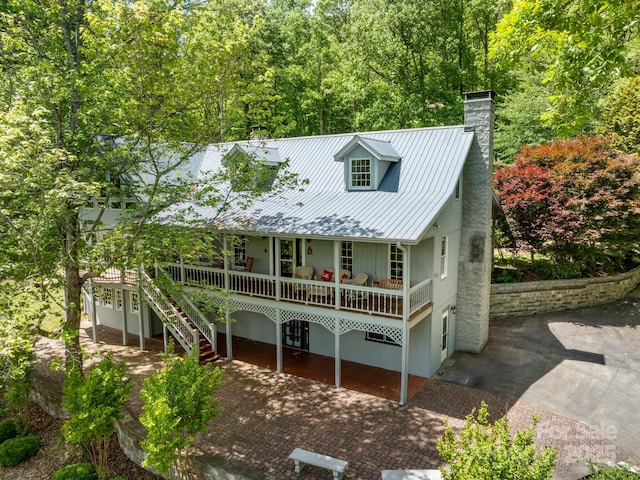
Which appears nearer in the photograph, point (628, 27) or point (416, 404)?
point (628, 27)


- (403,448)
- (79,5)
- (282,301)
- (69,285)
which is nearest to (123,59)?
(79,5)

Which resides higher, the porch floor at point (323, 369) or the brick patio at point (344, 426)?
the porch floor at point (323, 369)

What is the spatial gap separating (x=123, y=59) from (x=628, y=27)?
12.3 metres

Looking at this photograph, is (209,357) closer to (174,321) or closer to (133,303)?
(174,321)

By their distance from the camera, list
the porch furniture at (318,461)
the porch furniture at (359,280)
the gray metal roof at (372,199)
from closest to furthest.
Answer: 1. the porch furniture at (318,461)
2. the gray metal roof at (372,199)
3. the porch furniture at (359,280)

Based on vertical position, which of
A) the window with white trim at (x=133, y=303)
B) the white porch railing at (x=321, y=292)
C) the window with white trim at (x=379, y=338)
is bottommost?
the window with white trim at (x=379, y=338)

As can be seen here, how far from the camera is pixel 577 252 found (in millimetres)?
21984

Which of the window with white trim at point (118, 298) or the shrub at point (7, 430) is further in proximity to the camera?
the window with white trim at point (118, 298)

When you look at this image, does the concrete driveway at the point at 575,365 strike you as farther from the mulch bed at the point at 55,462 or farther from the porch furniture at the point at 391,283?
the mulch bed at the point at 55,462

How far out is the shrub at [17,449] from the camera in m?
12.2

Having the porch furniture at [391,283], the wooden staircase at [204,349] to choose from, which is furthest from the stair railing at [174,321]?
the porch furniture at [391,283]

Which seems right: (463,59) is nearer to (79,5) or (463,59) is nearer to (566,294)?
(566,294)

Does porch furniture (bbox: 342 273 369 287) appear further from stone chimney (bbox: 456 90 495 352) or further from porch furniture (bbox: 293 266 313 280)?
stone chimney (bbox: 456 90 495 352)

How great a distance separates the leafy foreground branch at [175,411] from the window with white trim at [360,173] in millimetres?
9587
